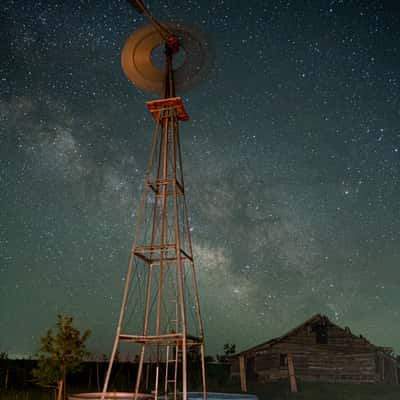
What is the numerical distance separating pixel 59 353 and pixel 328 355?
680 inches

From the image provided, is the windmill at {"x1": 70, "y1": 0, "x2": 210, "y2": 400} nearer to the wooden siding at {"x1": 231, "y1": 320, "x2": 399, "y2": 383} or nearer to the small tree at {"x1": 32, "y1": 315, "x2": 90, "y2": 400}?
the small tree at {"x1": 32, "y1": 315, "x2": 90, "y2": 400}

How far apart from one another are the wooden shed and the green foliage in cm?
1251

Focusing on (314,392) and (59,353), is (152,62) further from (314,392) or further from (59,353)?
(314,392)

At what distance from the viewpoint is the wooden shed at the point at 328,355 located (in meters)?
29.0

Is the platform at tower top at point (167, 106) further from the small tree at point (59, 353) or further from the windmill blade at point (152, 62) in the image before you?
the small tree at point (59, 353)

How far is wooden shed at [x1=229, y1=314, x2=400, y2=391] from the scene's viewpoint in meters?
29.0

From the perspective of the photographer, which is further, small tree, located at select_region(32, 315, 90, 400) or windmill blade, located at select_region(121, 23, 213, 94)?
small tree, located at select_region(32, 315, 90, 400)

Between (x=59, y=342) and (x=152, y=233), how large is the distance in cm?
726

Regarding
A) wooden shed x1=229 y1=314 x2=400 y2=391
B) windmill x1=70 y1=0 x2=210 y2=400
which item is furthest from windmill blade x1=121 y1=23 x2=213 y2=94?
wooden shed x1=229 y1=314 x2=400 y2=391

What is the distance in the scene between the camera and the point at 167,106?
14766 mm

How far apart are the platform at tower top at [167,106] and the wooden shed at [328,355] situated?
700 inches

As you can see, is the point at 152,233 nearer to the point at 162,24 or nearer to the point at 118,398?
the point at 118,398

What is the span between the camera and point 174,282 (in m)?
13.8

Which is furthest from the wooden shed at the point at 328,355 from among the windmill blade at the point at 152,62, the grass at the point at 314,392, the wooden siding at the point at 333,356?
the windmill blade at the point at 152,62
